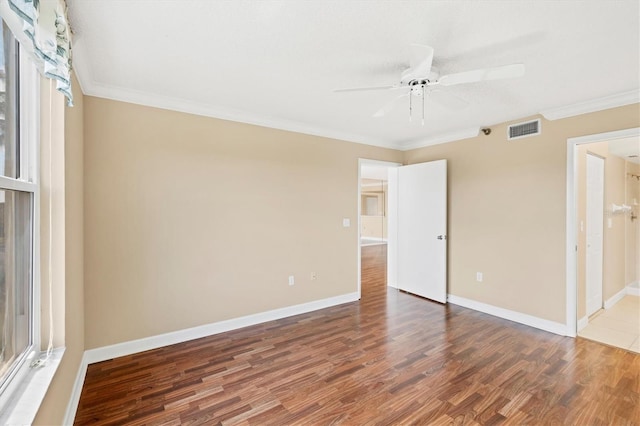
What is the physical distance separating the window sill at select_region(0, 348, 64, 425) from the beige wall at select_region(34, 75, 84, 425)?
58 millimetres

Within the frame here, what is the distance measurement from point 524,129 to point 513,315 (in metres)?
2.28

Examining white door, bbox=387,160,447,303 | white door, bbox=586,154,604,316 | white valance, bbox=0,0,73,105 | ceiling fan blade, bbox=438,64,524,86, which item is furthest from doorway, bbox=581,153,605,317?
white valance, bbox=0,0,73,105

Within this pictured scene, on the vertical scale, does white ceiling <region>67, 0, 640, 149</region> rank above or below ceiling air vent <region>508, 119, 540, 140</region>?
above

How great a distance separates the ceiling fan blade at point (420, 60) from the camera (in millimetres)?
1659

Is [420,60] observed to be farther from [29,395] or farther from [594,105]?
[29,395]

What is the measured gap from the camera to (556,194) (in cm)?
318

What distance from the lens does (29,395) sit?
1.21 metres

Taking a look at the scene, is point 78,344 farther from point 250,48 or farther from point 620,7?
point 620,7

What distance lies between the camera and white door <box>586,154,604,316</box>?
352 centimetres

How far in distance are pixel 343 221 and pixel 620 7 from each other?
3.19m

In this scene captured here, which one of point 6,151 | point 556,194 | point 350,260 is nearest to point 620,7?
point 556,194

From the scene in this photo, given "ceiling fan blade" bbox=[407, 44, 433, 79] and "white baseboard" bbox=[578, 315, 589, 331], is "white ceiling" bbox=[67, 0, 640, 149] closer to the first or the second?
"ceiling fan blade" bbox=[407, 44, 433, 79]

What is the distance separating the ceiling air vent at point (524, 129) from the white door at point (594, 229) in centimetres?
79

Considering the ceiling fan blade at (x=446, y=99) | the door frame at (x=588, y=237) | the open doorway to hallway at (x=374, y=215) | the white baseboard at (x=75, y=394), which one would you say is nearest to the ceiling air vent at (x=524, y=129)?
the door frame at (x=588, y=237)
